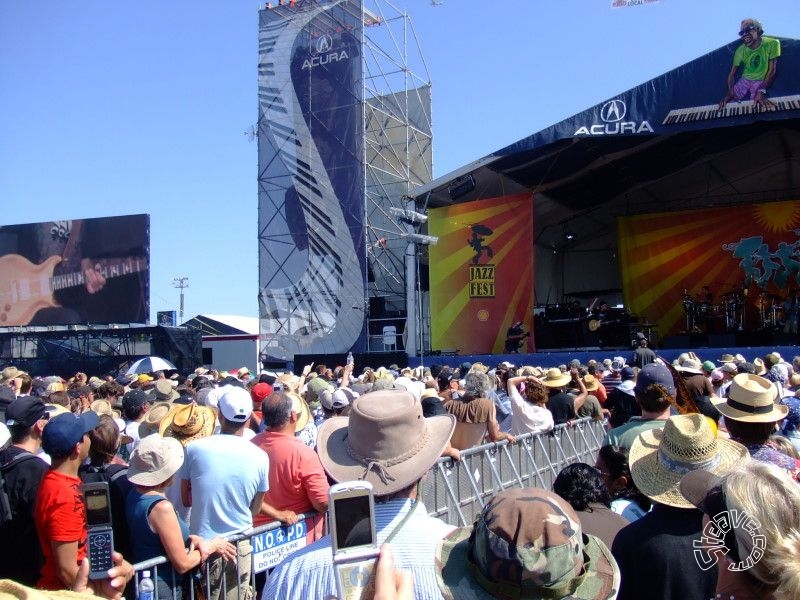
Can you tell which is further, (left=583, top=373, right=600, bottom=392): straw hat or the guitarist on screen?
the guitarist on screen

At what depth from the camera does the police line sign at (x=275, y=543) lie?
373 centimetres

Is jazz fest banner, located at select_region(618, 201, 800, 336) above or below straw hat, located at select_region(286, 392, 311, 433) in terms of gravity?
above

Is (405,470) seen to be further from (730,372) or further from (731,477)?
(730,372)

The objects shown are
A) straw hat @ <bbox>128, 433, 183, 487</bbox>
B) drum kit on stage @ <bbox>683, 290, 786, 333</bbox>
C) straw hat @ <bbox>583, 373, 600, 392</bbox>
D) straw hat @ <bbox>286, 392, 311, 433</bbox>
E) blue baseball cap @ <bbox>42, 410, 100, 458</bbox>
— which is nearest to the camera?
blue baseball cap @ <bbox>42, 410, 100, 458</bbox>

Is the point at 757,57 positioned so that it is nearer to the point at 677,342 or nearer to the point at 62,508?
the point at 677,342

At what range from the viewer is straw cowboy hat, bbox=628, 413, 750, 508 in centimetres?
260

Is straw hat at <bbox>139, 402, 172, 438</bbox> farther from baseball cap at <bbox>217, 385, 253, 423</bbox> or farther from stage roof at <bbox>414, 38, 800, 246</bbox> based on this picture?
stage roof at <bbox>414, 38, 800, 246</bbox>

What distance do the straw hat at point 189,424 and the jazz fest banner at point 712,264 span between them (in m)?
19.5

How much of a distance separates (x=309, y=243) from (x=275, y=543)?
19.9 m

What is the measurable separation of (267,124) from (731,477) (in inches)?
957

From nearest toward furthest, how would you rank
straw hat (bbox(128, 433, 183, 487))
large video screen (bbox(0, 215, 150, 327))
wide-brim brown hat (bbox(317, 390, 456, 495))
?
1. wide-brim brown hat (bbox(317, 390, 456, 495))
2. straw hat (bbox(128, 433, 183, 487))
3. large video screen (bbox(0, 215, 150, 327))

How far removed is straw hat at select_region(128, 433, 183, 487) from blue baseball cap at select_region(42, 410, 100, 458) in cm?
26

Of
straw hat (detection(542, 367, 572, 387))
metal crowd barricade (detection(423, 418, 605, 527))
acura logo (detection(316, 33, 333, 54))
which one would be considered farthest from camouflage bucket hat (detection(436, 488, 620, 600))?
acura logo (detection(316, 33, 333, 54))

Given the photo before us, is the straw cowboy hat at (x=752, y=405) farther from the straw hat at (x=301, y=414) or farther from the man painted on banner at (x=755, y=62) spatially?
the man painted on banner at (x=755, y=62)
